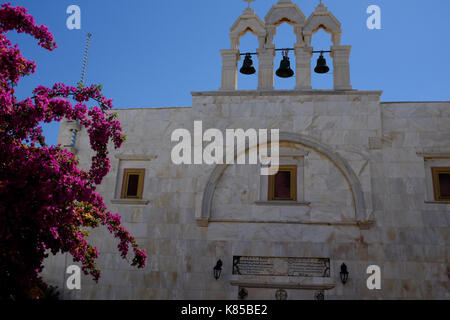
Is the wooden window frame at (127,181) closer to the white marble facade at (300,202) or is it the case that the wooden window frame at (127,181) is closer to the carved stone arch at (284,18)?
the white marble facade at (300,202)

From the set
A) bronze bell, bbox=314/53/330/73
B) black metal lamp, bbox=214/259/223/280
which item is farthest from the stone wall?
bronze bell, bbox=314/53/330/73

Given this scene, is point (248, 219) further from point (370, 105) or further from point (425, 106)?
point (425, 106)

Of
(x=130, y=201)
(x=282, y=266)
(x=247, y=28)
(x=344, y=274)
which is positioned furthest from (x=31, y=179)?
(x=247, y=28)

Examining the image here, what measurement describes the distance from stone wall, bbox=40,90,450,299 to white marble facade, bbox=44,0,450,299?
0.03m

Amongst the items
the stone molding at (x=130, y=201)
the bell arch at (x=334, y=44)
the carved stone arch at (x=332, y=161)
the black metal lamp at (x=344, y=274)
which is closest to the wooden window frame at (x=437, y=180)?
the carved stone arch at (x=332, y=161)

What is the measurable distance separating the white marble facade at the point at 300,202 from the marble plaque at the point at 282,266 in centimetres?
15

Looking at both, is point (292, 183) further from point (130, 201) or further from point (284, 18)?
point (284, 18)

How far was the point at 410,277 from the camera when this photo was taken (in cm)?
982

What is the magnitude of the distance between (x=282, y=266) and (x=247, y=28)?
714cm

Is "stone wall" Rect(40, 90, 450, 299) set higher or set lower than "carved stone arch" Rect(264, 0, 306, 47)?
lower

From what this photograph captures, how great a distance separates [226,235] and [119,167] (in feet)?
12.7

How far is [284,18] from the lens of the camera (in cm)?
1229

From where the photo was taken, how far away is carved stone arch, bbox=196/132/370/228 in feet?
33.9

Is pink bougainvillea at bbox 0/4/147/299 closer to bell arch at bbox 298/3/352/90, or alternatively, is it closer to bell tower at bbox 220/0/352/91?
bell tower at bbox 220/0/352/91
